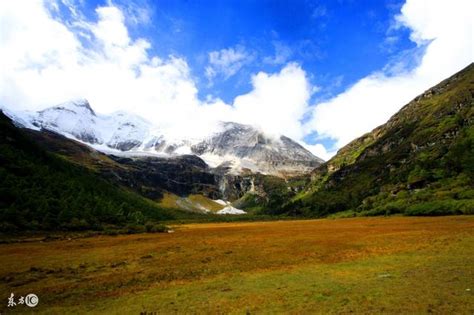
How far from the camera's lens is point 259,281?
26375 mm

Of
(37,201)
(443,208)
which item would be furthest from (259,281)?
(443,208)

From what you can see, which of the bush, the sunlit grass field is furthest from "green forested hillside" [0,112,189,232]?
the bush

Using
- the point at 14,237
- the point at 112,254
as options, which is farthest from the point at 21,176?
the point at 112,254

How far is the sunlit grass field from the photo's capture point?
61.0ft

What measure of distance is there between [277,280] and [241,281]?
276cm

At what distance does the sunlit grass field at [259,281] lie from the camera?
18594 millimetres

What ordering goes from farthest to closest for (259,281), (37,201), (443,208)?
1. (443,208)
2. (37,201)
3. (259,281)

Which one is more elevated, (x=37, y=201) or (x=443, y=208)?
(x=37, y=201)

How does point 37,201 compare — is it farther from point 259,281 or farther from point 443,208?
point 443,208

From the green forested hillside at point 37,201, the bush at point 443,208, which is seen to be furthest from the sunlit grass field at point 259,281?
the bush at point 443,208

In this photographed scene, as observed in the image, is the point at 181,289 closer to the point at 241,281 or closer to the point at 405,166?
the point at 241,281

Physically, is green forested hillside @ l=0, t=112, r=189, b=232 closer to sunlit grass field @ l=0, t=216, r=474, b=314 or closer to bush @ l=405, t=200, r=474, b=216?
sunlit grass field @ l=0, t=216, r=474, b=314

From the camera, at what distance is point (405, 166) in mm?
185875

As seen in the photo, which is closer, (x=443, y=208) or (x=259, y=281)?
(x=259, y=281)
